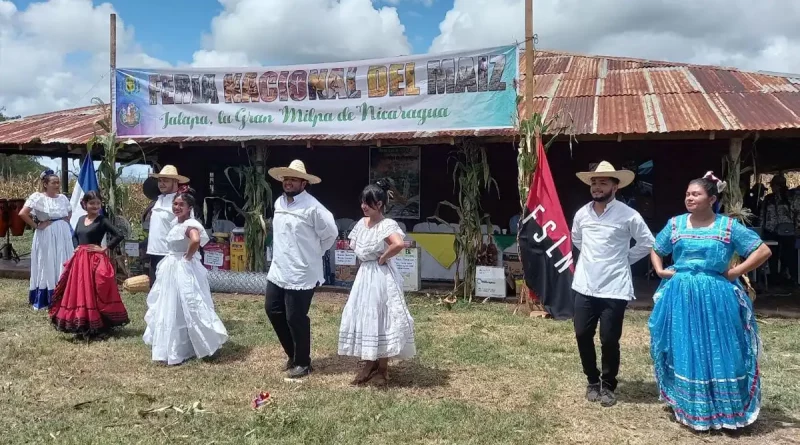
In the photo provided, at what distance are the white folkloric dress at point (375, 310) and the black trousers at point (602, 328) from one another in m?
1.22

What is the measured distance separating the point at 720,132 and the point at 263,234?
6.29 m

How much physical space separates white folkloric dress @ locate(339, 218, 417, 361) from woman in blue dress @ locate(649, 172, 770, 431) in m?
1.82

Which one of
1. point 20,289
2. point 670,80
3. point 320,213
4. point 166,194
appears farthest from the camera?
point 670,80

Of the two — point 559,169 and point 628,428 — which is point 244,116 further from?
point 628,428

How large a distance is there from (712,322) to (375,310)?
2184 mm

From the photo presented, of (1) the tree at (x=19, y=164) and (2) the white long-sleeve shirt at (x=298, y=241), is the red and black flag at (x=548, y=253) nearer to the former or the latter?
(2) the white long-sleeve shirt at (x=298, y=241)

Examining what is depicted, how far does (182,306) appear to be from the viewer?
5324 mm

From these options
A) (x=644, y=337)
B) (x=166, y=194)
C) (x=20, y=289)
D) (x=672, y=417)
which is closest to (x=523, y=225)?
(x=644, y=337)

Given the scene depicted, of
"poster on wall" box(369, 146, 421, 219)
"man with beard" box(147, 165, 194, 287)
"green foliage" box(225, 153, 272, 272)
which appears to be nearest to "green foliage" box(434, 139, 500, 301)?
"poster on wall" box(369, 146, 421, 219)

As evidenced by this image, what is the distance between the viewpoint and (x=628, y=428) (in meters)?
3.88

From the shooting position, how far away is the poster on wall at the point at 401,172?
36.1 feet

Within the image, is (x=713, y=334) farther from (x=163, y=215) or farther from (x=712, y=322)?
(x=163, y=215)

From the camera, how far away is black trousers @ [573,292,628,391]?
4133 mm

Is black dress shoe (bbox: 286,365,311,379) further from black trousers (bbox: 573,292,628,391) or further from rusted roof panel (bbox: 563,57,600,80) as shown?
rusted roof panel (bbox: 563,57,600,80)
